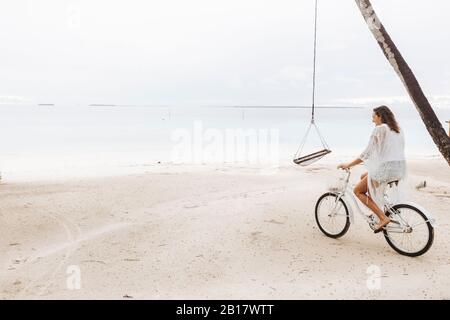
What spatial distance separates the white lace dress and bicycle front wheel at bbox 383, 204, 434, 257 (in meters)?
0.28

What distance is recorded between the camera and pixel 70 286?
529cm

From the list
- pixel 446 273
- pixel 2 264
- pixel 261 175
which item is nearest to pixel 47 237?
pixel 2 264

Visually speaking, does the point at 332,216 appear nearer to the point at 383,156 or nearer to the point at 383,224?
the point at 383,224

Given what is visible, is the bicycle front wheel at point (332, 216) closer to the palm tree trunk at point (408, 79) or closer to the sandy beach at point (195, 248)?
the sandy beach at point (195, 248)

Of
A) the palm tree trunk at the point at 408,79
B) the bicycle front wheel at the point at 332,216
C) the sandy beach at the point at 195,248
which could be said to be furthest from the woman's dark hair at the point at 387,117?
the sandy beach at the point at 195,248

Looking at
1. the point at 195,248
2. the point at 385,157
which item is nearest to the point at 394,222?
the point at 385,157

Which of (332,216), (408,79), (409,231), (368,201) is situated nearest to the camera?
(409,231)

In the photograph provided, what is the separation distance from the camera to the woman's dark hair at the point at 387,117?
6117mm

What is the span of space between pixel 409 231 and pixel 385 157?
112cm

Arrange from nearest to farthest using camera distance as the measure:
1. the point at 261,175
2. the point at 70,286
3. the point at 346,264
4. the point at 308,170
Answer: the point at 70,286
the point at 346,264
the point at 261,175
the point at 308,170

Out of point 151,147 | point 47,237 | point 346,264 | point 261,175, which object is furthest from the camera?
point 151,147

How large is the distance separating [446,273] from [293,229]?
2.61 meters

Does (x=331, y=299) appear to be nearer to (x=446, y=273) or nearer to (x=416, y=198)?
(x=446, y=273)

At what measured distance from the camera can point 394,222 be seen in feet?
20.8
